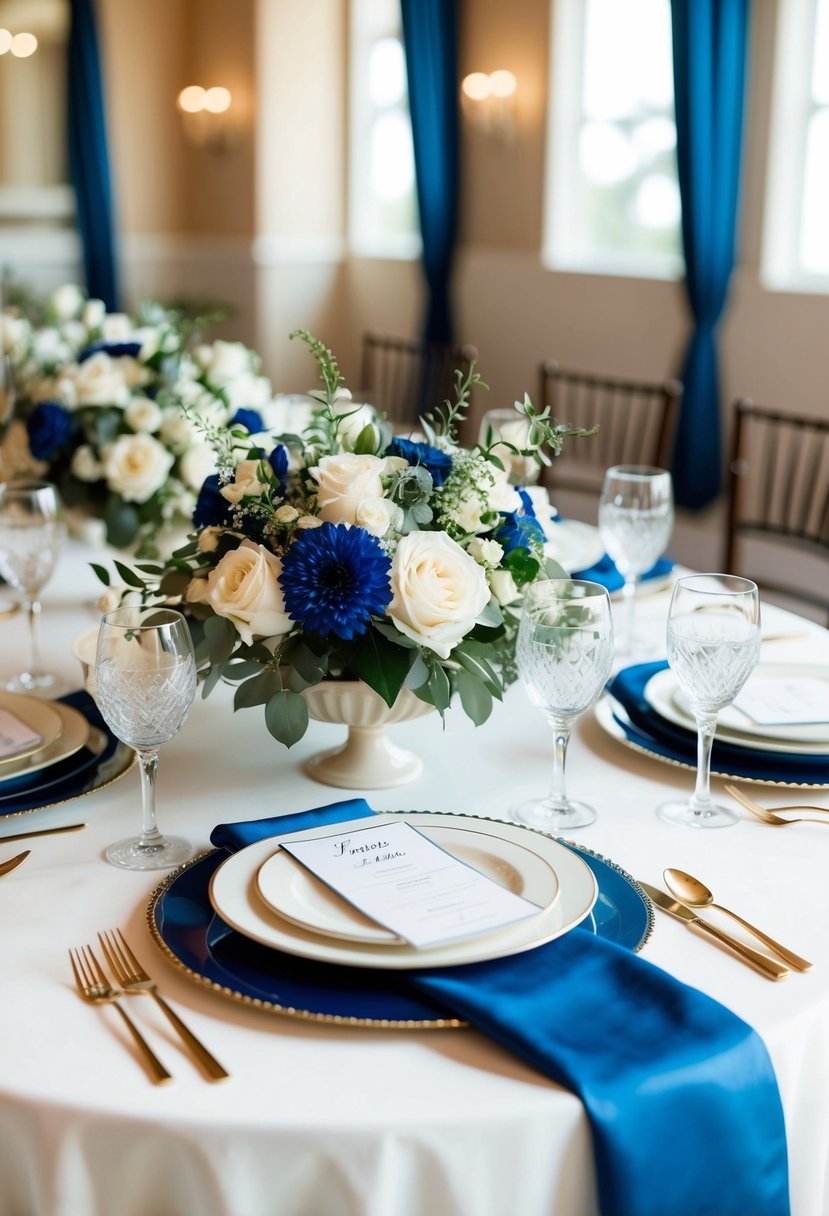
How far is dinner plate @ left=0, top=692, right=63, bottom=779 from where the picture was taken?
1.29m

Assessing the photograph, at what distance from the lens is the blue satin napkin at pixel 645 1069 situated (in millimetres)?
821

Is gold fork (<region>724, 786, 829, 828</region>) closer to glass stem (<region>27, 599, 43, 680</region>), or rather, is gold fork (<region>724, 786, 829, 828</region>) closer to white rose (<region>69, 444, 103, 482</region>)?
glass stem (<region>27, 599, 43, 680</region>)

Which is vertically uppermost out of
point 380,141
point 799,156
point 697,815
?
point 380,141

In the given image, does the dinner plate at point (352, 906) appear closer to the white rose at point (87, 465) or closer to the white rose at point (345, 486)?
the white rose at point (345, 486)

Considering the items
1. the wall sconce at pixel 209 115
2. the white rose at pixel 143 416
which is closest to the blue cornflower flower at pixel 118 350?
the white rose at pixel 143 416

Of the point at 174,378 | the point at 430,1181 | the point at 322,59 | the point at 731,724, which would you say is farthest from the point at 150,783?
the point at 322,59

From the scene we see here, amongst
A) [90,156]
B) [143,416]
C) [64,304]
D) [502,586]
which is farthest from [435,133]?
[502,586]

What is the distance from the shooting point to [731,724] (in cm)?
138

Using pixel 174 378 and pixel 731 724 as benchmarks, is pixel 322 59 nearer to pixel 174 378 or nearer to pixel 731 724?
pixel 174 378

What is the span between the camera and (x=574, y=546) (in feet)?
6.61

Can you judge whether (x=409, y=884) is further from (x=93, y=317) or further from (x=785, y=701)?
(x=93, y=317)

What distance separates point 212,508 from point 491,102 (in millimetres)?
4948

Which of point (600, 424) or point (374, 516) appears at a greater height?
point (374, 516)

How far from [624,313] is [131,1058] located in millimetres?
4773
